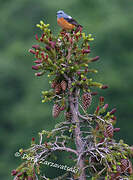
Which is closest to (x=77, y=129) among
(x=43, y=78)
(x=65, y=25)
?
(x=65, y=25)

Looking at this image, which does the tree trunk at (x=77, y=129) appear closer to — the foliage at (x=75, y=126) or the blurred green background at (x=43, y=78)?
the foliage at (x=75, y=126)

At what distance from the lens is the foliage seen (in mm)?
1583

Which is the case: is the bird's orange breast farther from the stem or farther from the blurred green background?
the blurred green background

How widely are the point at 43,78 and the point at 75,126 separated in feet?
32.9

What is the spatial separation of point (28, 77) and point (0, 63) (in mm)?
1009

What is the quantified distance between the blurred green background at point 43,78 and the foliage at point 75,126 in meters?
8.83

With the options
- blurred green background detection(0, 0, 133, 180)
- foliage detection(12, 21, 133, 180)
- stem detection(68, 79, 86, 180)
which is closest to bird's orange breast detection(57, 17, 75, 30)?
foliage detection(12, 21, 133, 180)

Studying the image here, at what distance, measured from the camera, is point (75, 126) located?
165cm

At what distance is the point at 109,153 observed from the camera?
1581 millimetres

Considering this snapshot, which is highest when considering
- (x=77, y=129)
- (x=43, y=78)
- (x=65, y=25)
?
(x=43, y=78)

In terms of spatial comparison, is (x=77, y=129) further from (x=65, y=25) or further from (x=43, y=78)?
(x=43, y=78)

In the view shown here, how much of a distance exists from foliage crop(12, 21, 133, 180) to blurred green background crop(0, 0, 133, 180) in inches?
348

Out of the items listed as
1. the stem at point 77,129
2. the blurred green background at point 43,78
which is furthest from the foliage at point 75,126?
the blurred green background at point 43,78

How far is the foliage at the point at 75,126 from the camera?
1.58 metres
